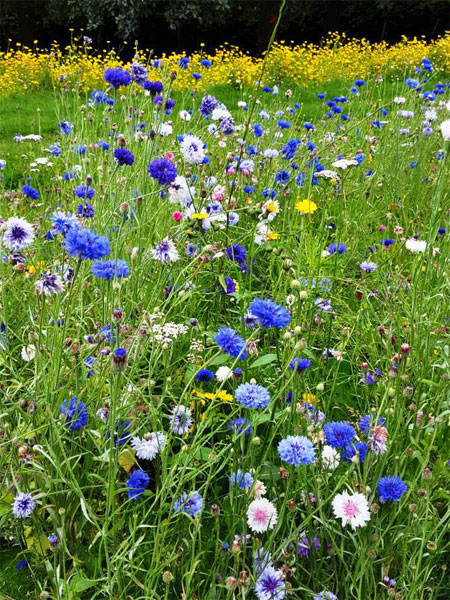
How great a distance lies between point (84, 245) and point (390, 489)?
75cm

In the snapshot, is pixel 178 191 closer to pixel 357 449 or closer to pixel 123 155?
→ pixel 123 155

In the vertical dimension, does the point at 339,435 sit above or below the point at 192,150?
below

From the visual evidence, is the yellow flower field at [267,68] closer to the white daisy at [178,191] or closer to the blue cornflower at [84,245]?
the white daisy at [178,191]

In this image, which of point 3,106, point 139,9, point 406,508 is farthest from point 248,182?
point 139,9

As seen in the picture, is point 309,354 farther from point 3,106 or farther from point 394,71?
point 394,71

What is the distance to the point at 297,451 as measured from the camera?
1.08 m

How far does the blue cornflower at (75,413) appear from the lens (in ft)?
4.07

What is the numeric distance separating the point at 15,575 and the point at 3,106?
20.2 feet

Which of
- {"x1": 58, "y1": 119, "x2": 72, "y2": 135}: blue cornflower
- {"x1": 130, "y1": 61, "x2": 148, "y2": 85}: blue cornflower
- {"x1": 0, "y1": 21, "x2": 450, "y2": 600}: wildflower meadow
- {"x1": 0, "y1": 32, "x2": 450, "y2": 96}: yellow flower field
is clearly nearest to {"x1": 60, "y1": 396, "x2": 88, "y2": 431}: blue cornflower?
{"x1": 0, "y1": 21, "x2": 450, "y2": 600}: wildflower meadow

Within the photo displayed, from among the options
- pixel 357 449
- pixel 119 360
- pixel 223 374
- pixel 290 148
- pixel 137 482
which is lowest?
pixel 137 482

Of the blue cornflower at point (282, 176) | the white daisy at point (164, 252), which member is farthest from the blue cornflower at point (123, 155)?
the blue cornflower at point (282, 176)

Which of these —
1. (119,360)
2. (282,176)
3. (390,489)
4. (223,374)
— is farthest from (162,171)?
(282,176)

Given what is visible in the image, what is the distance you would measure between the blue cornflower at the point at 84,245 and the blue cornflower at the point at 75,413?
33cm

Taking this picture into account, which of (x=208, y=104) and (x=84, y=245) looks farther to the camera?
(x=208, y=104)
